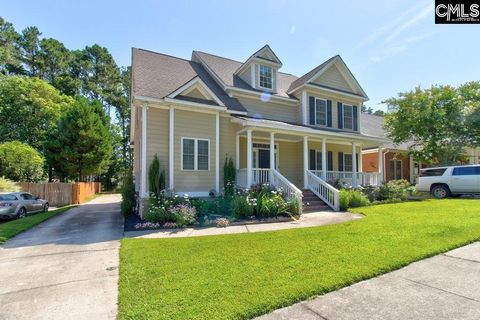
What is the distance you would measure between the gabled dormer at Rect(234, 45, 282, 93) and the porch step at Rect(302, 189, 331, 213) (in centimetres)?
664

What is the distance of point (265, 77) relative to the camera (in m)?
15.7

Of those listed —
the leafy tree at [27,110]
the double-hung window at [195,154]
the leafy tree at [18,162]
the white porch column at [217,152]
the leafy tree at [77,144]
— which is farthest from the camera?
the leafy tree at [27,110]

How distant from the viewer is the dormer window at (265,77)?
1558cm

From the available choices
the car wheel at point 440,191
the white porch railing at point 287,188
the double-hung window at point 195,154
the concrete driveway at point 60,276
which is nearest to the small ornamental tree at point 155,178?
the double-hung window at point 195,154

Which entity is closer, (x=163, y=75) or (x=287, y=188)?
(x=287, y=188)

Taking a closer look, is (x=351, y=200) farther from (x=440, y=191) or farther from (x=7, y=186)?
(x=7, y=186)

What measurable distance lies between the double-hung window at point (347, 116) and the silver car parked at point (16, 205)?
18.6m

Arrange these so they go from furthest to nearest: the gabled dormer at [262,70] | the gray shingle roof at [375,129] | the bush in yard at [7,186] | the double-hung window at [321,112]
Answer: the gray shingle roof at [375,129], the double-hung window at [321,112], the gabled dormer at [262,70], the bush in yard at [7,186]

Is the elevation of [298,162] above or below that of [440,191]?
above

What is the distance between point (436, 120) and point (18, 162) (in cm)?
2921

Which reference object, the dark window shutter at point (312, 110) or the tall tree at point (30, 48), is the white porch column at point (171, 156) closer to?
the dark window shutter at point (312, 110)

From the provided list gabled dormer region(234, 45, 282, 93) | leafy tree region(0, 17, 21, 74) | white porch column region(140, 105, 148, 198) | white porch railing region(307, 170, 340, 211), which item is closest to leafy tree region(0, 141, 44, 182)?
white porch column region(140, 105, 148, 198)

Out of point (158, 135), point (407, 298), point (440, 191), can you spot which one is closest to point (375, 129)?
point (440, 191)

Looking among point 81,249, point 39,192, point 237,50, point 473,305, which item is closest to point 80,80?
point 39,192
